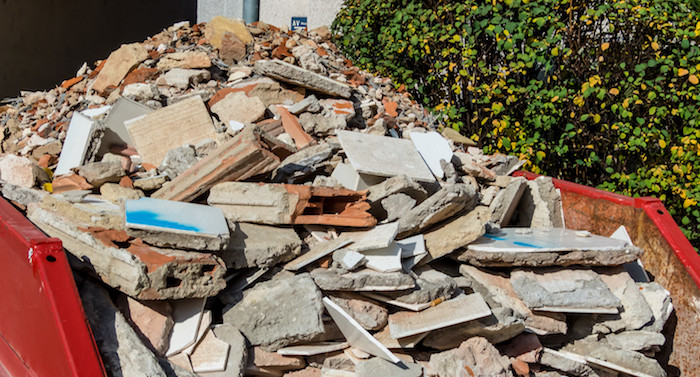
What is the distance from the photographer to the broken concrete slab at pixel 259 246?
302cm

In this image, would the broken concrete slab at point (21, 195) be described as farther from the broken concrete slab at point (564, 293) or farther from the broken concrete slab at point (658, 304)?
the broken concrete slab at point (658, 304)

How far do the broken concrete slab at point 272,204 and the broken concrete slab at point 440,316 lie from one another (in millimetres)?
626

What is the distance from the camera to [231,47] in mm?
6047

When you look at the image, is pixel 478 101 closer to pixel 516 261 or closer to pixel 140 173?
pixel 516 261

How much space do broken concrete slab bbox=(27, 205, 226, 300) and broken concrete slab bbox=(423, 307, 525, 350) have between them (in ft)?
4.01

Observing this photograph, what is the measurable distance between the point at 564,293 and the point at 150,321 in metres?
2.30

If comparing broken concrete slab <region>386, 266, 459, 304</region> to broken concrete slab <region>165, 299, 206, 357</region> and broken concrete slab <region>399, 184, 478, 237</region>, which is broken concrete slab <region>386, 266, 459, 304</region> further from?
broken concrete slab <region>165, 299, 206, 357</region>

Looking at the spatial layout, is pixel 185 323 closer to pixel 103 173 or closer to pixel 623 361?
pixel 103 173

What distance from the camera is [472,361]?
2965 millimetres

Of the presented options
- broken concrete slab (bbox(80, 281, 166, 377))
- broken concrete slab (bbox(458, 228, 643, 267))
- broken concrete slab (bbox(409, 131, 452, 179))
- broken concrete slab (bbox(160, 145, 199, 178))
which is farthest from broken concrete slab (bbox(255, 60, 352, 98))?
broken concrete slab (bbox(80, 281, 166, 377))

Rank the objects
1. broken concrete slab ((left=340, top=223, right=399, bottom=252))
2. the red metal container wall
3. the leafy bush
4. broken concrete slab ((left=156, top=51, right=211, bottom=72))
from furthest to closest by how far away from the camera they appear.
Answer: broken concrete slab ((left=156, top=51, right=211, bottom=72)) → the leafy bush → broken concrete slab ((left=340, top=223, right=399, bottom=252)) → the red metal container wall

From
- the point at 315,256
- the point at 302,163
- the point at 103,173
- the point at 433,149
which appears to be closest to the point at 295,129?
the point at 302,163

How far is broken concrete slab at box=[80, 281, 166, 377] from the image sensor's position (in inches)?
90.0

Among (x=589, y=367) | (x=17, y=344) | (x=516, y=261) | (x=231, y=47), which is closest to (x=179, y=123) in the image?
(x=231, y=47)
